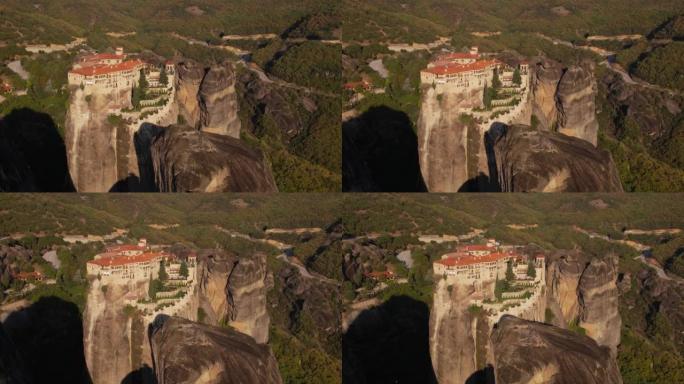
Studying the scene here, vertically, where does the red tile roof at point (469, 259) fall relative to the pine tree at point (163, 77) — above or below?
below

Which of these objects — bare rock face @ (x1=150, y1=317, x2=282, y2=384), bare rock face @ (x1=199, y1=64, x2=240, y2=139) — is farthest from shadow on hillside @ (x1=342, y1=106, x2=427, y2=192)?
bare rock face @ (x1=150, y1=317, x2=282, y2=384)

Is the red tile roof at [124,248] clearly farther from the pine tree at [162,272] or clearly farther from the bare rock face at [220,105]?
the bare rock face at [220,105]

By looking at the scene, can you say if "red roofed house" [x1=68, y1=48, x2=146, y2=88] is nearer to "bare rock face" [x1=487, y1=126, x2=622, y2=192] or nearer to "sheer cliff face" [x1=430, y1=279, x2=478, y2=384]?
"bare rock face" [x1=487, y1=126, x2=622, y2=192]

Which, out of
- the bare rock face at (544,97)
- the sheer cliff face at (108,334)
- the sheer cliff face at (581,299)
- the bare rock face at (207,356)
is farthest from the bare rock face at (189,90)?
the sheer cliff face at (581,299)

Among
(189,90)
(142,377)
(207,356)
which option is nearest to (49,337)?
(142,377)

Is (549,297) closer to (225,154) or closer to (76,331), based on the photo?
(225,154)

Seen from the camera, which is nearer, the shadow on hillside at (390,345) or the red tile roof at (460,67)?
the red tile roof at (460,67)
